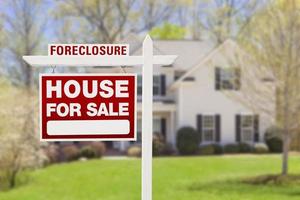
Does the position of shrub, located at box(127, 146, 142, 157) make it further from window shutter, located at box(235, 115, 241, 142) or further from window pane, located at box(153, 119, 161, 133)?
window shutter, located at box(235, 115, 241, 142)

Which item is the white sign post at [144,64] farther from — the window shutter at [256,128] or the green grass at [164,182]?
the window shutter at [256,128]

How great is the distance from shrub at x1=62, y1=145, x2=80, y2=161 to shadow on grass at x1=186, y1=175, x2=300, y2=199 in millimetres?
13009

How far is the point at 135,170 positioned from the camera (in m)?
22.6

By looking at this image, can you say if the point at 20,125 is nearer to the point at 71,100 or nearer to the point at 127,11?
the point at 71,100

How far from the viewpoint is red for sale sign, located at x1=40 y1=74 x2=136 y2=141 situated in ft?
21.7

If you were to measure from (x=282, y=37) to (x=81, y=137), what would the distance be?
42.1 feet

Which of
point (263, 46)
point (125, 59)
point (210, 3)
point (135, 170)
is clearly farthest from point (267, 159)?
point (210, 3)

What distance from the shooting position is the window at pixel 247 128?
34.7 meters

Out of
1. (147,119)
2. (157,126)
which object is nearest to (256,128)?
(157,126)

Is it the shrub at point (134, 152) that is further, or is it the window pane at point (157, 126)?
the window pane at point (157, 126)

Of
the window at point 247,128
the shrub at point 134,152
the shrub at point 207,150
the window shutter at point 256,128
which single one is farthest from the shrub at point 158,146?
the window shutter at point 256,128

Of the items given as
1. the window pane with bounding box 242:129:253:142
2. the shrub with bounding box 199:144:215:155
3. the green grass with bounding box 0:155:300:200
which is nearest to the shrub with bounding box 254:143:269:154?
the window pane with bounding box 242:129:253:142

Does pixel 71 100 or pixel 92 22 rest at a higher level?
pixel 92 22

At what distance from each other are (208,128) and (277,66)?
16680mm
